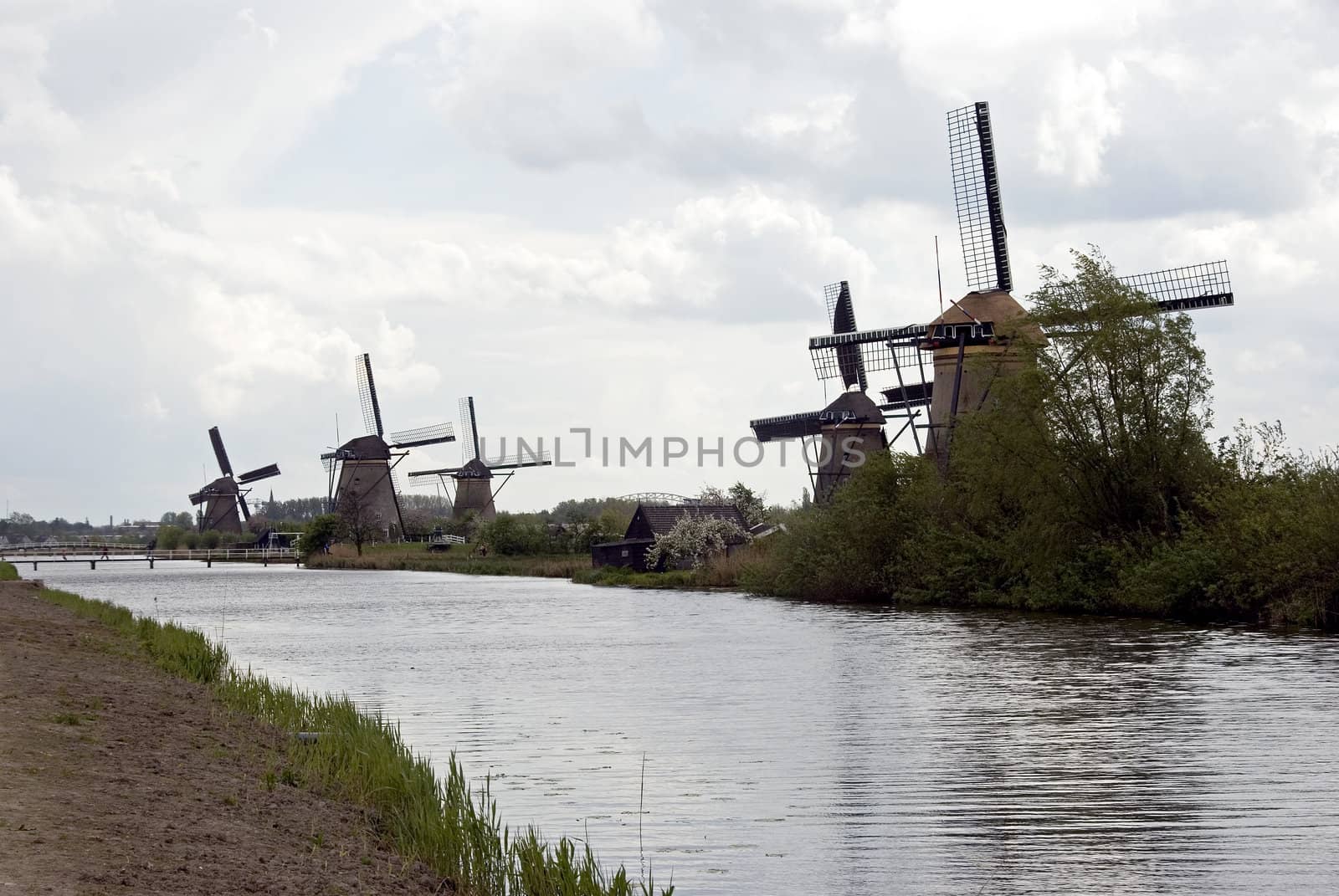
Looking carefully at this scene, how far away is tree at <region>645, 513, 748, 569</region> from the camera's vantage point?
68.3m

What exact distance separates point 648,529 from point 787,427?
8916 millimetres

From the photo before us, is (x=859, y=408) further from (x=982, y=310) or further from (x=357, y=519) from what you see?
(x=357, y=519)

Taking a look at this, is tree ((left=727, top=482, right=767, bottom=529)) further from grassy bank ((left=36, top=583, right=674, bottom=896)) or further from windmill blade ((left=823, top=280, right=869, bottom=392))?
grassy bank ((left=36, top=583, right=674, bottom=896))

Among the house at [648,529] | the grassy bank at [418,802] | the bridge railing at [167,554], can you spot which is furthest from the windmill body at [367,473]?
the grassy bank at [418,802]

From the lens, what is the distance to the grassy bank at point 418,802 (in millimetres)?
8242

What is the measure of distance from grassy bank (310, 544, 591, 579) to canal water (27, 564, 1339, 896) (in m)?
48.0

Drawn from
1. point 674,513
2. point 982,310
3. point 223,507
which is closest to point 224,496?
point 223,507

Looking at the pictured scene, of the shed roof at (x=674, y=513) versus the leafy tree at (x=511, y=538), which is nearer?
the shed roof at (x=674, y=513)

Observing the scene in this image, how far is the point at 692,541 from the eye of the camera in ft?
225

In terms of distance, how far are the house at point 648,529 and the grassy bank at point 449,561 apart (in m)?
4.05

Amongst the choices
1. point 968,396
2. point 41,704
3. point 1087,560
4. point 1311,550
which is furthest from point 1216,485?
point 41,704

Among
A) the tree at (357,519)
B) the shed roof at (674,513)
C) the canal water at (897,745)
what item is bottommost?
the canal water at (897,745)

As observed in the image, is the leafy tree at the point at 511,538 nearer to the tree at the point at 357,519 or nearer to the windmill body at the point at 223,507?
the tree at the point at 357,519

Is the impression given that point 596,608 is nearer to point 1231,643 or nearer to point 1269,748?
point 1231,643
